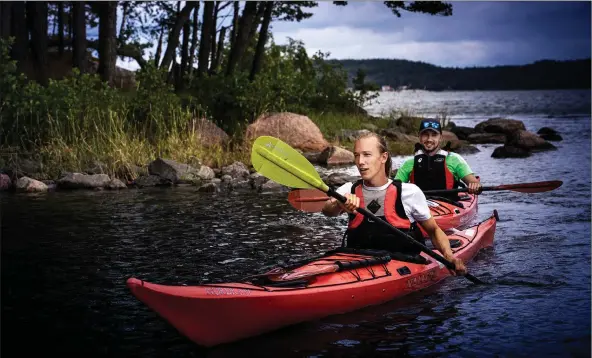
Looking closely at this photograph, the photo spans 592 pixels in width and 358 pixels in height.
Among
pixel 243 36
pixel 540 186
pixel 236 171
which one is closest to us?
pixel 540 186

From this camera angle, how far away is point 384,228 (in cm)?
573

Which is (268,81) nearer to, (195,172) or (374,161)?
(195,172)

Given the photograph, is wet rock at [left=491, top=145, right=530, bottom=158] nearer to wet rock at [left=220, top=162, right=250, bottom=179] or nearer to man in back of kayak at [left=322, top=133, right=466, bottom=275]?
wet rock at [left=220, top=162, right=250, bottom=179]

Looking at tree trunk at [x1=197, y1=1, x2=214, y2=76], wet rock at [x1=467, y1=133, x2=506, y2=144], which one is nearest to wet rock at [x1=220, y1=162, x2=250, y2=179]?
tree trunk at [x1=197, y1=1, x2=214, y2=76]

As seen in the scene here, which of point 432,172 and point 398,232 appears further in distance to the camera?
point 432,172

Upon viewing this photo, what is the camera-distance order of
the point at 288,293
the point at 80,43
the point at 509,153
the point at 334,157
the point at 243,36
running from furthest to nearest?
the point at 243,36 → the point at 509,153 → the point at 80,43 → the point at 334,157 → the point at 288,293

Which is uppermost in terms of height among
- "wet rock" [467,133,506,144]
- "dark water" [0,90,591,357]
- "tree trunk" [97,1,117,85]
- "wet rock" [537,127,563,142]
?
"tree trunk" [97,1,117,85]

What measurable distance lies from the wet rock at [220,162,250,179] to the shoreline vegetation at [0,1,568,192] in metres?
0.02

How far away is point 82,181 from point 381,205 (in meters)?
7.71

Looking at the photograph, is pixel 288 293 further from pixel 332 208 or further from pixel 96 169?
pixel 96 169

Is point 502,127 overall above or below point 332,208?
above

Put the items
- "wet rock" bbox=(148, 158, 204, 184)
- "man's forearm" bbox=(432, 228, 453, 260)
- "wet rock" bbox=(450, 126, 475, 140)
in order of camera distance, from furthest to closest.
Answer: "wet rock" bbox=(450, 126, 475, 140) < "wet rock" bbox=(148, 158, 204, 184) < "man's forearm" bbox=(432, 228, 453, 260)

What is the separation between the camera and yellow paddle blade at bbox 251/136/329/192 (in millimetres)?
5562

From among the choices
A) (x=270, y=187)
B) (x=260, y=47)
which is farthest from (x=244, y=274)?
(x=260, y=47)
